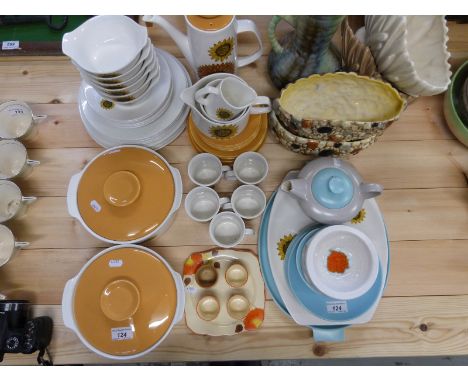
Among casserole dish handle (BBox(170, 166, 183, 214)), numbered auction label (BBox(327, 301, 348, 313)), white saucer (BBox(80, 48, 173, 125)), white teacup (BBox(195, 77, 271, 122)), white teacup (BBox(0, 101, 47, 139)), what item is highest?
white teacup (BBox(195, 77, 271, 122))

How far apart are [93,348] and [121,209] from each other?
0.28 meters

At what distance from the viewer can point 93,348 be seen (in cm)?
74

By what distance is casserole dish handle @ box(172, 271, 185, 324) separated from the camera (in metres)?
0.76

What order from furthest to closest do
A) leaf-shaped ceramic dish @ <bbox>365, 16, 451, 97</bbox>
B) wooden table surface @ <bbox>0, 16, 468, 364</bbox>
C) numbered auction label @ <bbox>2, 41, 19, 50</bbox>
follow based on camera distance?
1. numbered auction label @ <bbox>2, 41, 19, 50</bbox>
2. wooden table surface @ <bbox>0, 16, 468, 364</bbox>
3. leaf-shaped ceramic dish @ <bbox>365, 16, 451, 97</bbox>

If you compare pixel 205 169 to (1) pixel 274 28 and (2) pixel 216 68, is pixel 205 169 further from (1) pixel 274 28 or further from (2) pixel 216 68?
(1) pixel 274 28

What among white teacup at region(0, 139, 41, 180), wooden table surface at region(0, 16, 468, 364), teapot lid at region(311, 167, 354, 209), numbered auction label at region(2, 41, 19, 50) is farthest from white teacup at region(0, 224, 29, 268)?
teapot lid at region(311, 167, 354, 209)

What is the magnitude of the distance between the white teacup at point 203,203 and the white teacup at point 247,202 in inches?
0.9

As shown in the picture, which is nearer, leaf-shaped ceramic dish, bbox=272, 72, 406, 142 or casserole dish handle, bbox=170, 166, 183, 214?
leaf-shaped ceramic dish, bbox=272, 72, 406, 142

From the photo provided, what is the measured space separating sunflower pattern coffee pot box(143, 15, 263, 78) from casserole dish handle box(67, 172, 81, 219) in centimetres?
36

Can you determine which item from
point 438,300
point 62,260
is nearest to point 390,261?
point 438,300

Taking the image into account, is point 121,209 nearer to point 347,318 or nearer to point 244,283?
point 244,283

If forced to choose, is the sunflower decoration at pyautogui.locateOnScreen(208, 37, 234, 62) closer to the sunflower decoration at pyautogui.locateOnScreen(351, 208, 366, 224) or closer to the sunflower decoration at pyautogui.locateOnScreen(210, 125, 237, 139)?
the sunflower decoration at pyautogui.locateOnScreen(210, 125, 237, 139)

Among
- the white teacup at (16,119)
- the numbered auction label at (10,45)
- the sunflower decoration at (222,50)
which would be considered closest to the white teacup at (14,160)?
the white teacup at (16,119)

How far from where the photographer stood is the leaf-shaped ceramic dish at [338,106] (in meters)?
0.71
